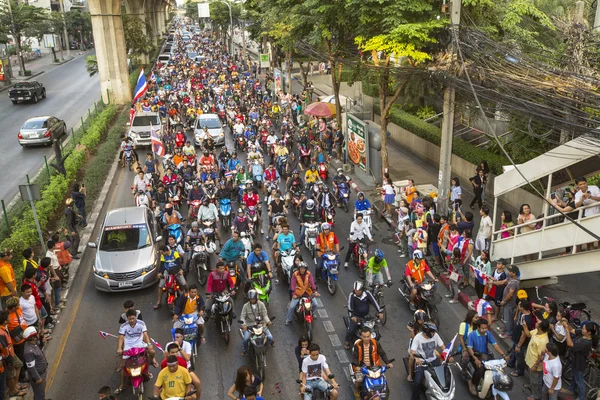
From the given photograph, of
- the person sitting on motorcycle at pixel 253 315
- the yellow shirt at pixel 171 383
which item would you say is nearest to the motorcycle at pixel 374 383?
the person sitting on motorcycle at pixel 253 315

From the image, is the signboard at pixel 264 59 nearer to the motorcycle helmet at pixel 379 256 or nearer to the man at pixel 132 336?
the motorcycle helmet at pixel 379 256

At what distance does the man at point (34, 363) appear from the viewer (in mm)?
8984

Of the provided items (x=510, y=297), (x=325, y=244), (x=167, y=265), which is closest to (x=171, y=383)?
(x=167, y=265)

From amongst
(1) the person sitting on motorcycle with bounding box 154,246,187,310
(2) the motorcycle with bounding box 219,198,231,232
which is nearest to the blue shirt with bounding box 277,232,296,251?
(1) the person sitting on motorcycle with bounding box 154,246,187,310

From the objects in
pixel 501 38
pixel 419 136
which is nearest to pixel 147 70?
pixel 419 136

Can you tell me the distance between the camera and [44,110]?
131ft

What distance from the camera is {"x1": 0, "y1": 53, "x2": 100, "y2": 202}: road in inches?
994

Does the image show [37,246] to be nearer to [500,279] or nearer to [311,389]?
[311,389]

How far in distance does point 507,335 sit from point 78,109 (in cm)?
3638

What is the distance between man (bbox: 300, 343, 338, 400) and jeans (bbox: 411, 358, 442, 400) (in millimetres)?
1323

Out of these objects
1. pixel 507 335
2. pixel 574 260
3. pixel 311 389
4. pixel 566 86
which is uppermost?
pixel 566 86

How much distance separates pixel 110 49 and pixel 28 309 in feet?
109

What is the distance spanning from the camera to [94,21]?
39.0 meters

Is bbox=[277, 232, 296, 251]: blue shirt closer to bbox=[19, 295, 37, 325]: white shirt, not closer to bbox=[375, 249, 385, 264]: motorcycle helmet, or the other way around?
bbox=[375, 249, 385, 264]: motorcycle helmet
